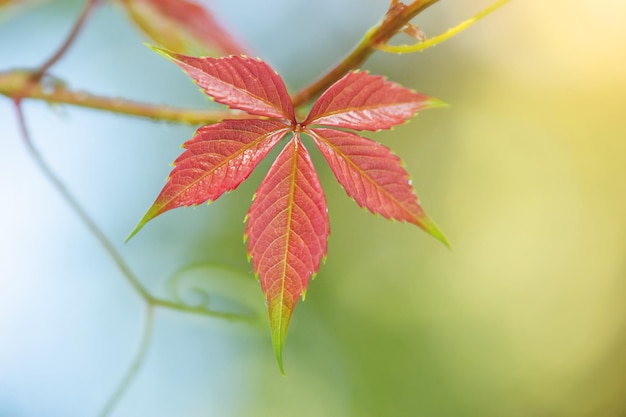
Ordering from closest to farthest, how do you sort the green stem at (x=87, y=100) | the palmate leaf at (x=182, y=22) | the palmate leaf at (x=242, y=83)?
the palmate leaf at (x=242, y=83) < the green stem at (x=87, y=100) < the palmate leaf at (x=182, y=22)

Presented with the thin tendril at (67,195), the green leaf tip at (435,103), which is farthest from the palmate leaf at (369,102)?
the thin tendril at (67,195)

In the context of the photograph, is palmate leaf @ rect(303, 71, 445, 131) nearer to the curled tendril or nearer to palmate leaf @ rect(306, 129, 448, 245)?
palmate leaf @ rect(306, 129, 448, 245)

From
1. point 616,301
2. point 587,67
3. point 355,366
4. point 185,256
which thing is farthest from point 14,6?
point 616,301

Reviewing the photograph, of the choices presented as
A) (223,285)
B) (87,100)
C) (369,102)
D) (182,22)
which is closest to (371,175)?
(369,102)

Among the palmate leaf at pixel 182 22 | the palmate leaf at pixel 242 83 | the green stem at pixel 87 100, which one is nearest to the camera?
the palmate leaf at pixel 242 83

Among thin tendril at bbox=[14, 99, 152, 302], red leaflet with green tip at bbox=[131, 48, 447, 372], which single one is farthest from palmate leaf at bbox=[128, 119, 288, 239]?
thin tendril at bbox=[14, 99, 152, 302]

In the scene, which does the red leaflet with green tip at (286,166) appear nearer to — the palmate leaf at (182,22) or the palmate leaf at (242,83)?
the palmate leaf at (242,83)

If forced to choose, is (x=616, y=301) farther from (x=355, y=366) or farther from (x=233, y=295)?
(x=233, y=295)

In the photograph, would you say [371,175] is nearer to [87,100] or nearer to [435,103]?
[435,103]
